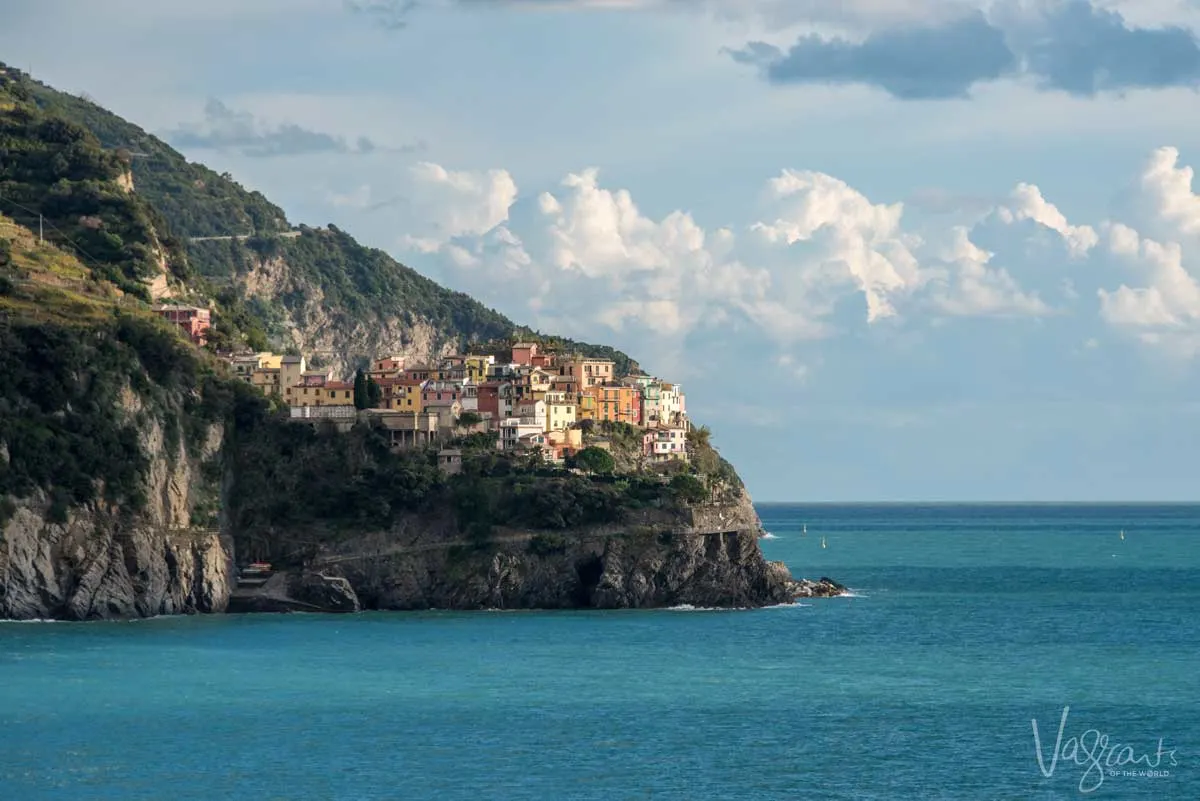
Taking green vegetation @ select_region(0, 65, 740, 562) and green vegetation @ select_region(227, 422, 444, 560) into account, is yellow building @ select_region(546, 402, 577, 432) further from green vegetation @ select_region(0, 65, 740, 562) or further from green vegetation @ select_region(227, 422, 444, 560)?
green vegetation @ select_region(227, 422, 444, 560)

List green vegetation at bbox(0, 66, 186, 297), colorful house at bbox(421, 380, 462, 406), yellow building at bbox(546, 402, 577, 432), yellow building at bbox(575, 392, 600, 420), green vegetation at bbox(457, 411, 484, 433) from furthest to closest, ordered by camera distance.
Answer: green vegetation at bbox(0, 66, 186, 297), yellow building at bbox(575, 392, 600, 420), yellow building at bbox(546, 402, 577, 432), colorful house at bbox(421, 380, 462, 406), green vegetation at bbox(457, 411, 484, 433)

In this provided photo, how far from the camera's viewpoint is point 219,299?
163000 mm

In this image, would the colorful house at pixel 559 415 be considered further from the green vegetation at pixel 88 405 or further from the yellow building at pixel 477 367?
the green vegetation at pixel 88 405

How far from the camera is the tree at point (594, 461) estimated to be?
118 meters

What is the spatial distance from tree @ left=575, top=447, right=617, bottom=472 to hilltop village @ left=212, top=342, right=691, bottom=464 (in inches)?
75.7

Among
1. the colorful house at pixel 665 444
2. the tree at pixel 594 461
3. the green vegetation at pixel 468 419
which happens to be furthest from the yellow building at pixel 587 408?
the tree at pixel 594 461

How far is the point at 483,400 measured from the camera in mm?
126438

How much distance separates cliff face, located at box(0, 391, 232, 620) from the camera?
10369 cm

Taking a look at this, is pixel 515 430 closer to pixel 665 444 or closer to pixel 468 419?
pixel 468 419

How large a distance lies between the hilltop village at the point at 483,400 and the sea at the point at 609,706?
14404 mm

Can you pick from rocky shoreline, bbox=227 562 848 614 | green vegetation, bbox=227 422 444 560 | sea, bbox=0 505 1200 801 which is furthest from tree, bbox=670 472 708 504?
green vegetation, bbox=227 422 444 560

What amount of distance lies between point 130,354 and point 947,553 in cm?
9699

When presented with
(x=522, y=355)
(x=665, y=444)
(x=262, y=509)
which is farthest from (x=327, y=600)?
(x=522, y=355)

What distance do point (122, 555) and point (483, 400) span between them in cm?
2697
